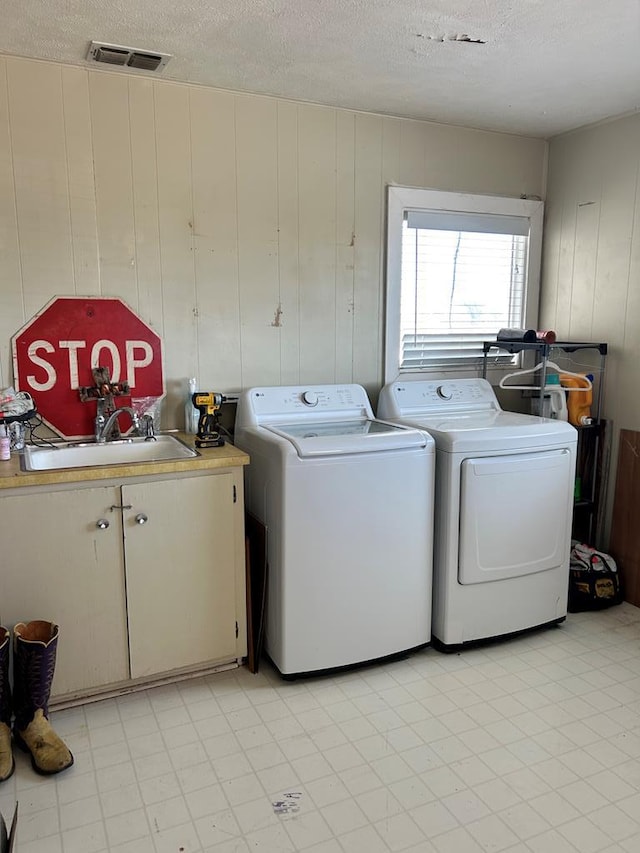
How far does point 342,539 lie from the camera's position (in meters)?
2.44

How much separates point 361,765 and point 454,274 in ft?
7.79

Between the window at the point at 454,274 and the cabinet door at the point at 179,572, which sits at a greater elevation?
the window at the point at 454,274

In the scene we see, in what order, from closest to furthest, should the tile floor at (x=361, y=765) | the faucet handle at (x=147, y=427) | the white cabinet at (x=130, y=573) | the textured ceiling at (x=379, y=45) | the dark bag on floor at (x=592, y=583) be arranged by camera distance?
the tile floor at (x=361, y=765), the textured ceiling at (x=379, y=45), the white cabinet at (x=130, y=573), the faucet handle at (x=147, y=427), the dark bag on floor at (x=592, y=583)

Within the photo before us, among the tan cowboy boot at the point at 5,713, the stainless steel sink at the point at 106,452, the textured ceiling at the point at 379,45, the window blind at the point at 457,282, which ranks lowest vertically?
the tan cowboy boot at the point at 5,713

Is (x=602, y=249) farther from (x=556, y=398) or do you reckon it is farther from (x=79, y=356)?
(x=79, y=356)

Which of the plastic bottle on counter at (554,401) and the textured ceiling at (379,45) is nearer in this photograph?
the textured ceiling at (379,45)

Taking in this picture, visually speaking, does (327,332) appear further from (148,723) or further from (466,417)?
(148,723)

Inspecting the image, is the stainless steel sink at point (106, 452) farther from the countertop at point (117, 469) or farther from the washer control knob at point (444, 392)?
the washer control knob at point (444, 392)

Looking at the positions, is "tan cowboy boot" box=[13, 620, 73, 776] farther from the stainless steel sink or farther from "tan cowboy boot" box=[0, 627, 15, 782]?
the stainless steel sink

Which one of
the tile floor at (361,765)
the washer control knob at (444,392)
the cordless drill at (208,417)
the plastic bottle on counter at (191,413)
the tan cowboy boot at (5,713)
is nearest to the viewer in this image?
the tile floor at (361,765)

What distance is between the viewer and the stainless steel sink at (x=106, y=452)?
2504 mm

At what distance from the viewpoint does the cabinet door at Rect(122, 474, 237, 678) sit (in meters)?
2.30

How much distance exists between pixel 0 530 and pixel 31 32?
170cm

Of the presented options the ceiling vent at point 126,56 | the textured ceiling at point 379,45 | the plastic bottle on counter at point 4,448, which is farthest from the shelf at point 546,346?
the plastic bottle on counter at point 4,448
